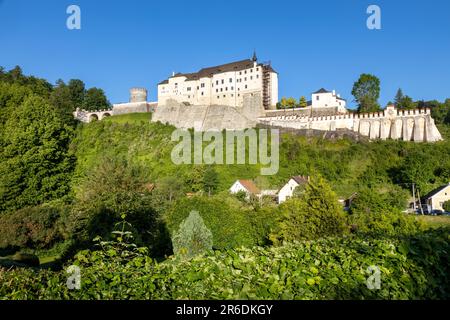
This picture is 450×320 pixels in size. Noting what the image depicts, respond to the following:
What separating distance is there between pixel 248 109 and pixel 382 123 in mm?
25320

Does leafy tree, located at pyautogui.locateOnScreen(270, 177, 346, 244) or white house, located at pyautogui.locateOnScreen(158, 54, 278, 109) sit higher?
white house, located at pyautogui.locateOnScreen(158, 54, 278, 109)

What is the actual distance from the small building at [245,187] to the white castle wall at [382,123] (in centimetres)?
2559

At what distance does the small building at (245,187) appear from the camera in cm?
4999

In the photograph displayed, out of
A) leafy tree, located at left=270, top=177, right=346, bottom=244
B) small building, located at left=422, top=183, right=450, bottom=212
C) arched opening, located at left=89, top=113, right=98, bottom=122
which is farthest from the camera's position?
arched opening, located at left=89, top=113, right=98, bottom=122

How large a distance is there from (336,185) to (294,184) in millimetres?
8229

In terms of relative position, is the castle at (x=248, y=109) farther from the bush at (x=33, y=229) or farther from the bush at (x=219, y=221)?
the bush at (x=33, y=229)

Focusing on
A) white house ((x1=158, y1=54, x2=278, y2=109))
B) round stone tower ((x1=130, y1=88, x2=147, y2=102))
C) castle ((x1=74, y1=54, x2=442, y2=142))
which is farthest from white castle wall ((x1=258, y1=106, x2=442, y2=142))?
round stone tower ((x1=130, y1=88, x2=147, y2=102))

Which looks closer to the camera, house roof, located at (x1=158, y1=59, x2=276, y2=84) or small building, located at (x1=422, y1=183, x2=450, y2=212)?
small building, located at (x1=422, y1=183, x2=450, y2=212)

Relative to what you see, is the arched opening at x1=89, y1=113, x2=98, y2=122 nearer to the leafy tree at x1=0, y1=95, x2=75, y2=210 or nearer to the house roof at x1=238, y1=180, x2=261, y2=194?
the leafy tree at x1=0, y1=95, x2=75, y2=210

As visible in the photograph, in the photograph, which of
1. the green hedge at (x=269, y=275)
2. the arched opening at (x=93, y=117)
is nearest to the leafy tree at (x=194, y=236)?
the green hedge at (x=269, y=275)

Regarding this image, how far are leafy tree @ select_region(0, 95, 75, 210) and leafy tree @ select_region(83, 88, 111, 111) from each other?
60281 millimetres

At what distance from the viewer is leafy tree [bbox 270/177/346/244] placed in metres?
16.5

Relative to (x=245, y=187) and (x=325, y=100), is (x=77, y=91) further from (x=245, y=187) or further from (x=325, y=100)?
(x=245, y=187)

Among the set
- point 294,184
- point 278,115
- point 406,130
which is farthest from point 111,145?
point 406,130
